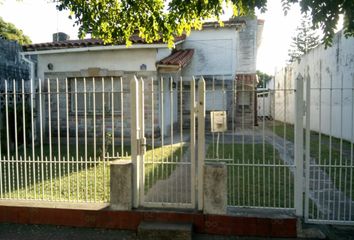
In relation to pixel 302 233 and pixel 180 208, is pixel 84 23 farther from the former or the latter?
pixel 302 233

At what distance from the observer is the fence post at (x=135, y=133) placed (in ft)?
15.9

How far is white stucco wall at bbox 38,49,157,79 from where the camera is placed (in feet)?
42.5

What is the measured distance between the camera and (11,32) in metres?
29.8

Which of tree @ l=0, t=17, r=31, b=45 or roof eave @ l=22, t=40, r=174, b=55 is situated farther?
tree @ l=0, t=17, r=31, b=45

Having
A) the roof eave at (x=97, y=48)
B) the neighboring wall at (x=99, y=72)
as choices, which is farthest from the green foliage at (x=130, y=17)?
the neighboring wall at (x=99, y=72)

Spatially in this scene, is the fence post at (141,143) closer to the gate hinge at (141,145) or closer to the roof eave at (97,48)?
the gate hinge at (141,145)

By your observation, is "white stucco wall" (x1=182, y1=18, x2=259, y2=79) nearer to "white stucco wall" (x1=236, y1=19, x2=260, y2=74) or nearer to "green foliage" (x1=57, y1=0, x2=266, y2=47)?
"white stucco wall" (x1=236, y1=19, x2=260, y2=74)

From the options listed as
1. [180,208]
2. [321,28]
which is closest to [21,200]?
[180,208]

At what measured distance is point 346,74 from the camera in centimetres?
1329

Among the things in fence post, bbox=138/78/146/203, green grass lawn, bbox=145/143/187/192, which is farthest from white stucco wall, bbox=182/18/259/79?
fence post, bbox=138/78/146/203

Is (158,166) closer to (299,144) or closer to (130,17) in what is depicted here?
(130,17)

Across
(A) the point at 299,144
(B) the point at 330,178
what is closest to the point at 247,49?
(B) the point at 330,178

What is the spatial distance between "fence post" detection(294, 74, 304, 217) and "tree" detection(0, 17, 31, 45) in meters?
28.4

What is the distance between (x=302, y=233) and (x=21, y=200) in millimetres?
4208
